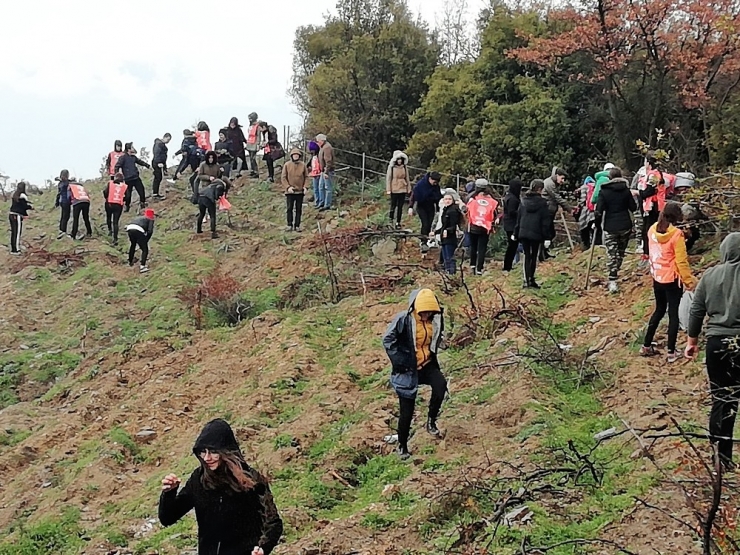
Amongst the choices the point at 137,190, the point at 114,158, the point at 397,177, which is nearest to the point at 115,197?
the point at 114,158

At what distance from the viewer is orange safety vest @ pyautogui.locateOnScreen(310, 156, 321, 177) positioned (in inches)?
812

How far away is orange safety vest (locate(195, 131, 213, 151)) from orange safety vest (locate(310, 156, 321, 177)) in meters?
5.07

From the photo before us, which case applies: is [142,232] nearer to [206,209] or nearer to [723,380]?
[206,209]

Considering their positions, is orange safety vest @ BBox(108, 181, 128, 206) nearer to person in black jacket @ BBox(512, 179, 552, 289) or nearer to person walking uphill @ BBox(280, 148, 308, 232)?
person walking uphill @ BBox(280, 148, 308, 232)

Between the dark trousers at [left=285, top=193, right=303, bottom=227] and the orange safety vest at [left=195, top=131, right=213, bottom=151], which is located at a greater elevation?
the orange safety vest at [left=195, top=131, right=213, bottom=151]

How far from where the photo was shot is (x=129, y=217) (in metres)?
24.1

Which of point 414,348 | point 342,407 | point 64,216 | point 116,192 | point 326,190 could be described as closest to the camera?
point 414,348

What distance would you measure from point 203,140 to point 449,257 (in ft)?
39.7

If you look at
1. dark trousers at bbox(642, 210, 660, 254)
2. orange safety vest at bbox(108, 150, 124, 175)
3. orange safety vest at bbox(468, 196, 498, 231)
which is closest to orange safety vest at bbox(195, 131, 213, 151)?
orange safety vest at bbox(108, 150, 124, 175)

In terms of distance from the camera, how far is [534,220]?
13.0 meters

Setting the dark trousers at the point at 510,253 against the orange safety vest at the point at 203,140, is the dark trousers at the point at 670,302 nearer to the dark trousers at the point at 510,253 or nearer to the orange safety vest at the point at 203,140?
the dark trousers at the point at 510,253

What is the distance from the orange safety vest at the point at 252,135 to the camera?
25266mm

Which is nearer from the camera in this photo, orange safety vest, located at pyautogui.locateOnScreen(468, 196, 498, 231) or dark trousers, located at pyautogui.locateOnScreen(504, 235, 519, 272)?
orange safety vest, located at pyautogui.locateOnScreen(468, 196, 498, 231)

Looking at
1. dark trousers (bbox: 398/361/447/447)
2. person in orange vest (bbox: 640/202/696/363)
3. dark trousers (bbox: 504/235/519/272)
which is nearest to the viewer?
dark trousers (bbox: 398/361/447/447)
